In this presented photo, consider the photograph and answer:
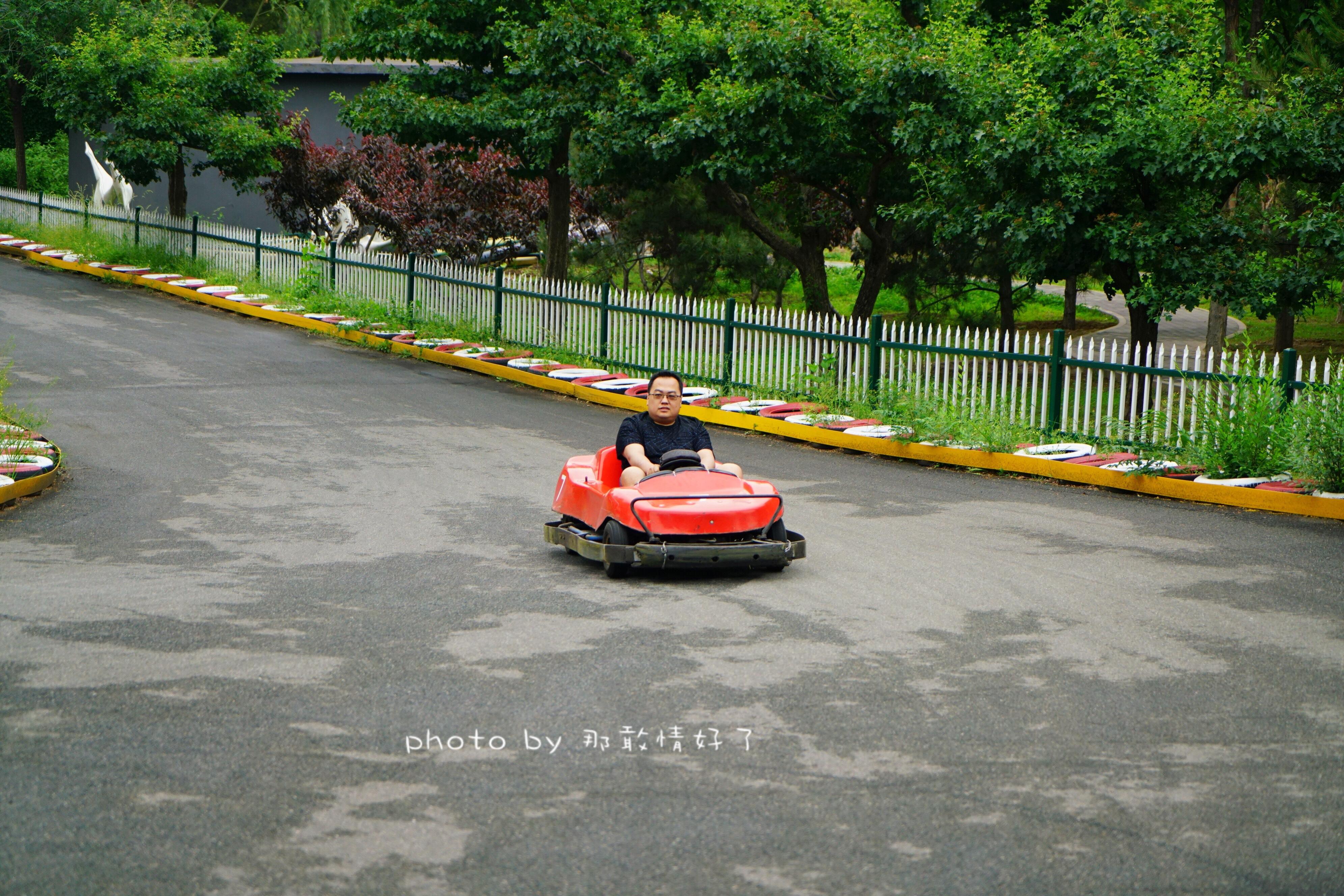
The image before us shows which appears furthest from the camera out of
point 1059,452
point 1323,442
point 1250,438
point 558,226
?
point 558,226

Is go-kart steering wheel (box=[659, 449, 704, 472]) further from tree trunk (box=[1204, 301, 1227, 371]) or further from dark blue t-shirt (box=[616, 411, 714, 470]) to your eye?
tree trunk (box=[1204, 301, 1227, 371])

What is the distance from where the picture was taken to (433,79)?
22078 millimetres

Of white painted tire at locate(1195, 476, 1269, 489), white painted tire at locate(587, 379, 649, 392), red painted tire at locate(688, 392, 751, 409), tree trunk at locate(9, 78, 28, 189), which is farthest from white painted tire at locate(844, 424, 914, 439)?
tree trunk at locate(9, 78, 28, 189)

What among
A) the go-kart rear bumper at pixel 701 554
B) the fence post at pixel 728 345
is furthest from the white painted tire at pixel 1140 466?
the fence post at pixel 728 345

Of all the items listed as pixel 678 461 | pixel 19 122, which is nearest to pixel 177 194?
pixel 19 122

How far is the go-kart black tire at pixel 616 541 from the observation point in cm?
854

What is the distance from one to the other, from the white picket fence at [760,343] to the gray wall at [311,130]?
8.31 meters

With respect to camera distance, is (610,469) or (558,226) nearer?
(610,469)

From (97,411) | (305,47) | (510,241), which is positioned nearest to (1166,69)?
(97,411)

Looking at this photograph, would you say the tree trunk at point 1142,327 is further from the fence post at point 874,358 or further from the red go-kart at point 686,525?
the red go-kart at point 686,525

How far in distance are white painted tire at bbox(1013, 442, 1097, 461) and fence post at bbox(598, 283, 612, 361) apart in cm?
761

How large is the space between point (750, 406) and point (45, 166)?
4341cm

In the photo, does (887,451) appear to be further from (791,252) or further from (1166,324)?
(1166,324)

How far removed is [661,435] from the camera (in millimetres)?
9367
